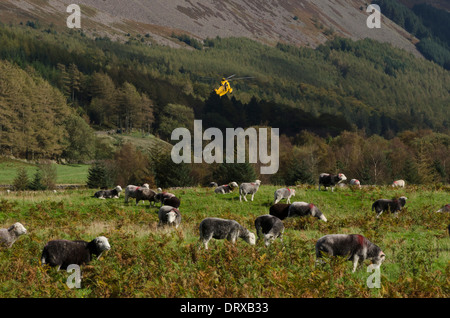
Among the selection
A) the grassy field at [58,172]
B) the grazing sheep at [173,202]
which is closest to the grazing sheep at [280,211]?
the grazing sheep at [173,202]

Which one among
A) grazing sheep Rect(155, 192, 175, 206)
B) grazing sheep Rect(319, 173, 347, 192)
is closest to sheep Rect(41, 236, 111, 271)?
grazing sheep Rect(155, 192, 175, 206)

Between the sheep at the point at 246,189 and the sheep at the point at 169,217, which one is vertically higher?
the sheep at the point at 246,189

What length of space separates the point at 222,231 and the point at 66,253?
5750 millimetres

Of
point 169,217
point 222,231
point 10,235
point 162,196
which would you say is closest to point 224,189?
point 162,196

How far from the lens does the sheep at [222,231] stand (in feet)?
55.3

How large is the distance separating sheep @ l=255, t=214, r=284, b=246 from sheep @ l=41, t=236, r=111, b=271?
21.1 ft

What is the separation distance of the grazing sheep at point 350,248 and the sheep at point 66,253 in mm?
6779

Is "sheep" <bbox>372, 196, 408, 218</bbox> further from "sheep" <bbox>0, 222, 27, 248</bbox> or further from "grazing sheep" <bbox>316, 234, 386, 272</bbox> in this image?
"sheep" <bbox>0, 222, 27, 248</bbox>

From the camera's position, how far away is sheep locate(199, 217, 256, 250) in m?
16.8

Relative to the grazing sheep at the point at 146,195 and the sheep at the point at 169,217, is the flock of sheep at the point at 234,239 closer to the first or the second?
the sheep at the point at 169,217

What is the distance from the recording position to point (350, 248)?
1377cm

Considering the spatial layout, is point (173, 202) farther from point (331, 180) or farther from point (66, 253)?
point (66, 253)

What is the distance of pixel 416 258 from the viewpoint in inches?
564
